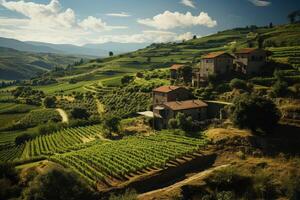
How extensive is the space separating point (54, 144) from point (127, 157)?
31141mm

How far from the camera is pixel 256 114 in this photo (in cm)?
4912

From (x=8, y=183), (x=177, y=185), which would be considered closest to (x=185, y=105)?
(x=177, y=185)

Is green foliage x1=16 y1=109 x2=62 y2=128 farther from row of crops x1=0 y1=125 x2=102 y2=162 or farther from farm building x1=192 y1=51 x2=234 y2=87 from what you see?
farm building x1=192 y1=51 x2=234 y2=87

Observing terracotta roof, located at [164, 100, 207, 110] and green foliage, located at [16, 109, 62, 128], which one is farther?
green foliage, located at [16, 109, 62, 128]

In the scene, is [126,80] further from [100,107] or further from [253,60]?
[253,60]

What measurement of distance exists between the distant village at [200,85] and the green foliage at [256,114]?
1225 centimetres

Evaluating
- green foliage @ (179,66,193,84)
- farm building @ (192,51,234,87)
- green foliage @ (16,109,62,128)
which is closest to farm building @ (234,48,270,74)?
farm building @ (192,51,234,87)

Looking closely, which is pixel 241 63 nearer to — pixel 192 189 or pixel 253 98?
pixel 253 98

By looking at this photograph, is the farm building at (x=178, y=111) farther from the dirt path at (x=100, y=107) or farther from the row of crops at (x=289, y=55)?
the dirt path at (x=100, y=107)

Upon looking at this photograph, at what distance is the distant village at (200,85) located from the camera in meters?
65.1

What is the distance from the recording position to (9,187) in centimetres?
3962

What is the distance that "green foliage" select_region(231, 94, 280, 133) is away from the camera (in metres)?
48.7

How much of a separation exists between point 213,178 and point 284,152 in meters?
14.0

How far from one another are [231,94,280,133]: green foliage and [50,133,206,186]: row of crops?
8.18m
